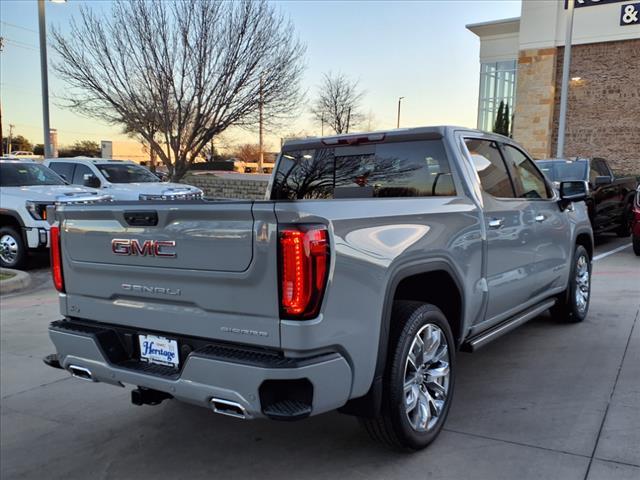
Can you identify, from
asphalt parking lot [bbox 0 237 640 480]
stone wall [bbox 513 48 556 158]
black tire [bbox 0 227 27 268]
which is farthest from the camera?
stone wall [bbox 513 48 556 158]

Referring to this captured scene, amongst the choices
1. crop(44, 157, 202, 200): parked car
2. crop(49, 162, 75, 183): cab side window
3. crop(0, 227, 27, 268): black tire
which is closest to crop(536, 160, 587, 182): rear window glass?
crop(44, 157, 202, 200): parked car

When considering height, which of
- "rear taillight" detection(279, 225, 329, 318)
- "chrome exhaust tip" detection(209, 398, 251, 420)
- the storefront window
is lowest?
"chrome exhaust tip" detection(209, 398, 251, 420)

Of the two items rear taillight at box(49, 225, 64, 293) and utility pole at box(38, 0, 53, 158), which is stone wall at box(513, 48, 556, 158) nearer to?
utility pole at box(38, 0, 53, 158)

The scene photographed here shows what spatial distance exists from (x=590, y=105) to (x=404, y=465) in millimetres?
26219

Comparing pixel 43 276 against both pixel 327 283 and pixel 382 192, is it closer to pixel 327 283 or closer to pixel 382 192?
pixel 382 192

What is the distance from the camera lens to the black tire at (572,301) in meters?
5.71

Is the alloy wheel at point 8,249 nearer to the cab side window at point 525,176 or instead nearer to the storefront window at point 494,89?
the cab side window at point 525,176

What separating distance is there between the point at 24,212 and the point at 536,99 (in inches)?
909

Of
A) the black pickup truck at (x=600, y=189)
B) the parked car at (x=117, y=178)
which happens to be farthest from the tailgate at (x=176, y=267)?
the parked car at (x=117, y=178)

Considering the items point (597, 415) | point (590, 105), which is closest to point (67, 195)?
point (597, 415)

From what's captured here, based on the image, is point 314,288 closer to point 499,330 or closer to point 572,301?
point 499,330

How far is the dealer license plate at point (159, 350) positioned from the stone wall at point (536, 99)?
2579cm

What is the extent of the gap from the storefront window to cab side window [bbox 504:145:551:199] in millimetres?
28381

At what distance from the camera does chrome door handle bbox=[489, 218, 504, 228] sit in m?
4.01
